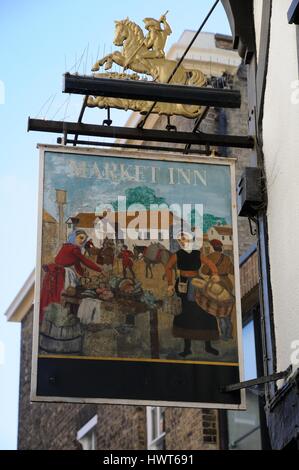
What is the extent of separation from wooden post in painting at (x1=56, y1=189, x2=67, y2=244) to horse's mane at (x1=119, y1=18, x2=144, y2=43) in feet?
6.82

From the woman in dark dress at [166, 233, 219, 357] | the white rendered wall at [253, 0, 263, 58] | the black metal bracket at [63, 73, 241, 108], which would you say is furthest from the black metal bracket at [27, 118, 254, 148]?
the woman in dark dress at [166, 233, 219, 357]

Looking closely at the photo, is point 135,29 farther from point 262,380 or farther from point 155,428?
point 155,428

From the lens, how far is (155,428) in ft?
74.4

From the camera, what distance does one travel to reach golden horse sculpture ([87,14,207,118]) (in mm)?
11625

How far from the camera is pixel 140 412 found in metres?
23.2

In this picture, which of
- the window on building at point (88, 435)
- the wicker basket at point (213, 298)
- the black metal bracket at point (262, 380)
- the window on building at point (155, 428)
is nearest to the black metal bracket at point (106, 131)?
the wicker basket at point (213, 298)

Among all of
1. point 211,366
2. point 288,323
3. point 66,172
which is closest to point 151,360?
point 211,366

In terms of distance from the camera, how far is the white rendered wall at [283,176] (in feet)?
32.6

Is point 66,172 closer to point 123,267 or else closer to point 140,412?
point 123,267

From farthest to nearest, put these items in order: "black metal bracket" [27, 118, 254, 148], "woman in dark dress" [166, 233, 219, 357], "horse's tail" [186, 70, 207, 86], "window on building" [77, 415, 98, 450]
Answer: "window on building" [77, 415, 98, 450], "horse's tail" [186, 70, 207, 86], "black metal bracket" [27, 118, 254, 148], "woman in dark dress" [166, 233, 219, 357]

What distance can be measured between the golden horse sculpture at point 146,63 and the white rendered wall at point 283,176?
1.06 m

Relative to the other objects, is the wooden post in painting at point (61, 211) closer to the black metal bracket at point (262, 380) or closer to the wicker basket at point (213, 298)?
the wicker basket at point (213, 298)

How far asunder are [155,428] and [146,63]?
40.2ft

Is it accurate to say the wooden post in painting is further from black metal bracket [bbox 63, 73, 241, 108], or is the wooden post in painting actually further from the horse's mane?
the horse's mane
